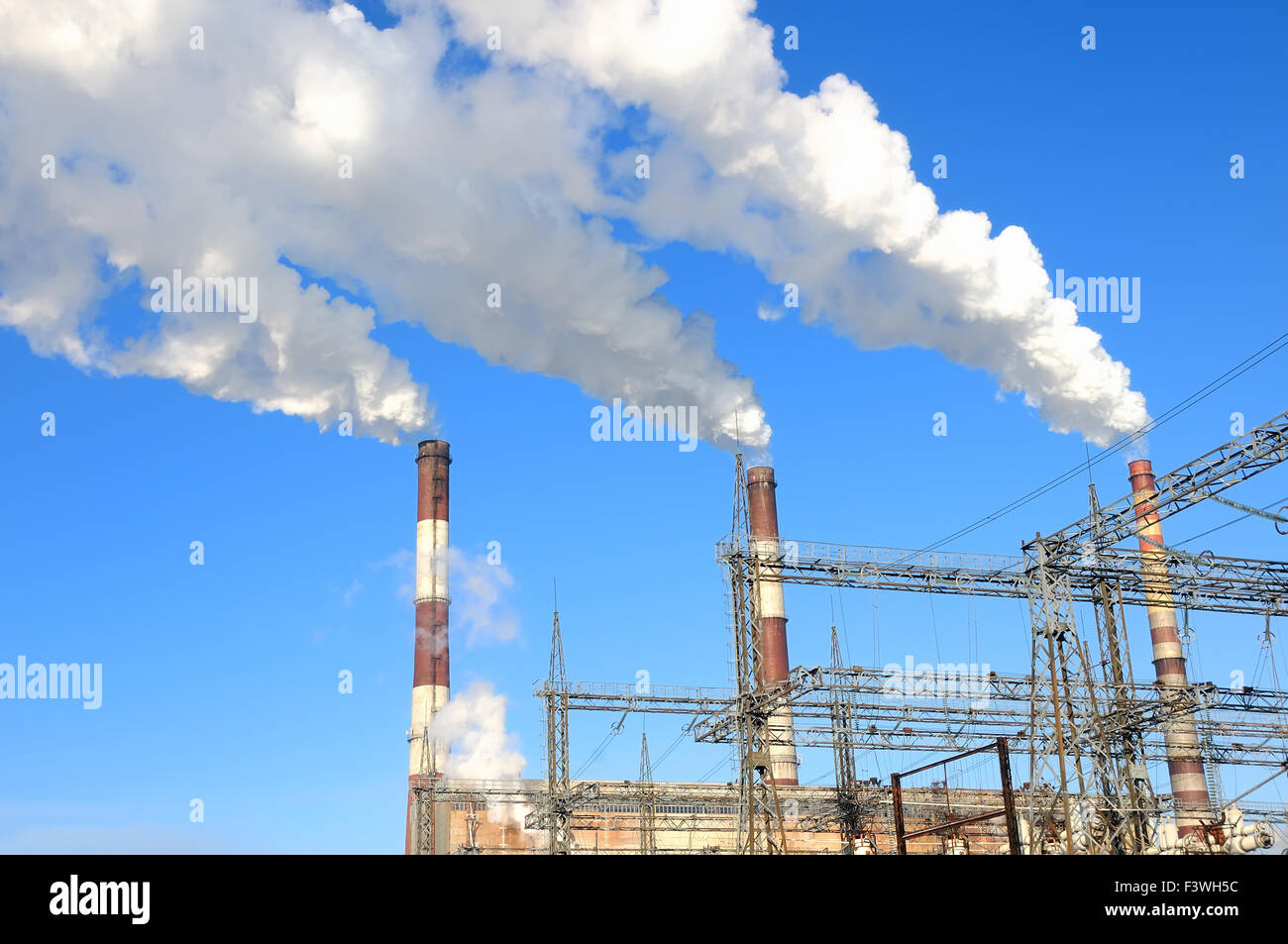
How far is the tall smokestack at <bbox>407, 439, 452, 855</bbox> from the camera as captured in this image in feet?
195

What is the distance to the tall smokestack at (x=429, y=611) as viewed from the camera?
59375 mm

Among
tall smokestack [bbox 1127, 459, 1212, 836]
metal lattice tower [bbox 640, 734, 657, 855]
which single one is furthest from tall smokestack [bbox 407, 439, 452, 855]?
tall smokestack [bbox 1127, 459, 1212, 836]

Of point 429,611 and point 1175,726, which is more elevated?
point 429,611

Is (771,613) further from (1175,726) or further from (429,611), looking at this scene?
(1175,726)

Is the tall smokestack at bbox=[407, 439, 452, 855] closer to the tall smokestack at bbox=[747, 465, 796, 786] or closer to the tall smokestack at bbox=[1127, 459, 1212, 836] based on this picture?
the tall smokestack at bbox=[747, 465, 796, 786]

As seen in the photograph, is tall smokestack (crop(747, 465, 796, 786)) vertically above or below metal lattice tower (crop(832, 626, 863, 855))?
above

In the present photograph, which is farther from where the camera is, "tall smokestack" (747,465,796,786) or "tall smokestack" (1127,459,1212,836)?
"tall smokestack" (747,465,796,786)

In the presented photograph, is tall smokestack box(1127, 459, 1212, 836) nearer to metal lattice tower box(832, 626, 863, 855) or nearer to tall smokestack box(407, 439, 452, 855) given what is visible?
metal lattice tower box(832, 626, 863, 855)

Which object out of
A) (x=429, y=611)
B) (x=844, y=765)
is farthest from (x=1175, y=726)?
(x=429, y=611)

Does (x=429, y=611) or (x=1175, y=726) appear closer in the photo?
(x=1175, y=726)

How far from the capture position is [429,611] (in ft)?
200

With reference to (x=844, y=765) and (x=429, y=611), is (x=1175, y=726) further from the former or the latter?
(x=429, y=611)

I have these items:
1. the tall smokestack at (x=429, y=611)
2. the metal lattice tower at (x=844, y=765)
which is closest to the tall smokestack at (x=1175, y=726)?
the metal lattice tower at (x=844, y=765)
